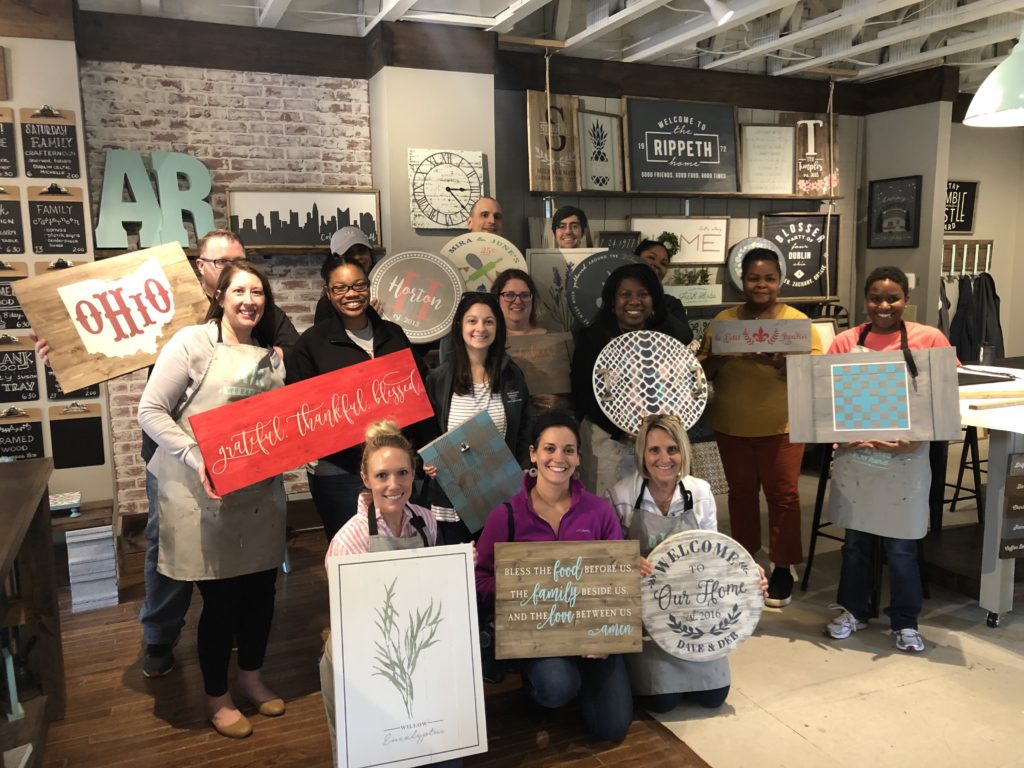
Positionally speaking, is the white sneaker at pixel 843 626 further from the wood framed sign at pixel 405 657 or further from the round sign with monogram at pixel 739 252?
the round sign with monogram at pixel 739 252

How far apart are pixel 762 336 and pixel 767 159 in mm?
3041

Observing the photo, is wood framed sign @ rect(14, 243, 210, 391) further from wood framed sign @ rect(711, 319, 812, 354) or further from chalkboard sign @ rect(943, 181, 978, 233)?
chalkboard sign @ rect(943, 181, 978, 233)

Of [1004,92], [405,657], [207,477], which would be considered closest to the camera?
[405,657]

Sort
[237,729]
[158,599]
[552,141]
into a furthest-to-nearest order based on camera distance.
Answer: [552,141] → [158,599] → [237,729]

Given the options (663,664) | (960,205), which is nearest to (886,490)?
(663,664)

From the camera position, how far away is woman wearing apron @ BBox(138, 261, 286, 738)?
224 centimetres

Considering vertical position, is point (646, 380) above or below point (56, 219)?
below

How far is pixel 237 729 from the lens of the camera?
240cm

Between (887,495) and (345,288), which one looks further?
(887,495)

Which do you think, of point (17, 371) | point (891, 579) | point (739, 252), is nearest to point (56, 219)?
point (17, 371)

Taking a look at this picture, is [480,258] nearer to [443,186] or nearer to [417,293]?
[417,293]

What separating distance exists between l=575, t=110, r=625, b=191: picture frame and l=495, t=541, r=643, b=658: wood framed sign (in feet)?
10.6

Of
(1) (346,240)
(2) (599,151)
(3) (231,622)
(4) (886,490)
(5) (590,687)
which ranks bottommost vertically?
(5) (590,687)

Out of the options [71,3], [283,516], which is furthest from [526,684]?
[71,3]
